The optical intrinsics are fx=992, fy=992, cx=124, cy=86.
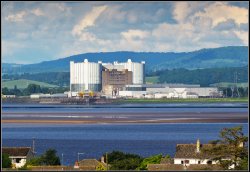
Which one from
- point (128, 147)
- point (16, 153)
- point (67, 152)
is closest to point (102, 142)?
point (128, 147)

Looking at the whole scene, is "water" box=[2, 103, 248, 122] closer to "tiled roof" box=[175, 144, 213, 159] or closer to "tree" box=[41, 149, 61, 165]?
"tiled roof" box=[175, 144, 213, 159]

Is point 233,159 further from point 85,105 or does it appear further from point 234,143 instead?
point 85,105

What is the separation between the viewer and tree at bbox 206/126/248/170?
23984 millimetres

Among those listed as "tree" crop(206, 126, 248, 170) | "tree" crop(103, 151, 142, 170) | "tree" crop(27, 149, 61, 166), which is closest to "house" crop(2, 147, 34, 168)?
"tree" crop(27, 149, 61, 166)

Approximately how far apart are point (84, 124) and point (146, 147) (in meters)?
37.5

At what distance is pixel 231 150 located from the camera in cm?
2522

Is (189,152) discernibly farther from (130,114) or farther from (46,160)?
(130,114)

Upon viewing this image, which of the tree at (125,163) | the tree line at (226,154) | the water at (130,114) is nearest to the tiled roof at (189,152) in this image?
the tree line at (226,154)

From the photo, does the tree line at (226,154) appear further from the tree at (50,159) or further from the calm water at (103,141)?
the calm water at (103,141)

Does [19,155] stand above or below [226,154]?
below

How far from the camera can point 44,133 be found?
76.6 metres

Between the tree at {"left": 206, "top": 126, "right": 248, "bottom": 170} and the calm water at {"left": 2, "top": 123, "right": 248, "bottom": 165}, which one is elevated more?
the tree at {"left": 206, "top": 126, "right": 248, "bottom": 170}

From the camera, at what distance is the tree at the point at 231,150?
24.0 metres

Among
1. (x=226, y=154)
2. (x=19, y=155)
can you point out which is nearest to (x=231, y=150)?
(x=226, y=154)
